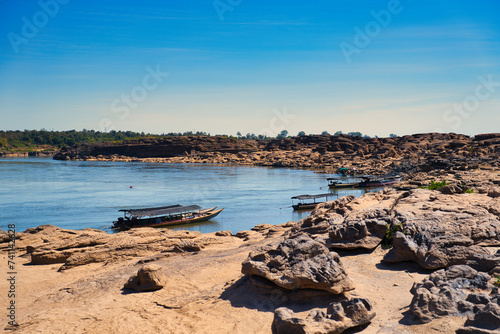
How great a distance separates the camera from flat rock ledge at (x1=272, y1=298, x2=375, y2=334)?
19.6ft

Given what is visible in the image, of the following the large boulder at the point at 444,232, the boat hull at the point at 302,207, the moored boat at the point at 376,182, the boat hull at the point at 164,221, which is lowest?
the boat hull at the point at 164,221

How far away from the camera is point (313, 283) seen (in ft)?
23.9

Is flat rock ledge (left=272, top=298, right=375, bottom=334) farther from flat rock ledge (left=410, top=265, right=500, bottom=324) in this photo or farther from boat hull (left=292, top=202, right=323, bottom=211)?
boat hull (left=292, top=202, right=323, bottom=211)

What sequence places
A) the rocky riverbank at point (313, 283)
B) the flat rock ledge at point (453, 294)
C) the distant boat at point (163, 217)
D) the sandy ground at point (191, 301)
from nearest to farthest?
the flat rock ledge at point (453, 294)
the rocky riverbank at point (313, 283)
the sandy ground at point (191, 301)
the distant boat at point (163, 217)

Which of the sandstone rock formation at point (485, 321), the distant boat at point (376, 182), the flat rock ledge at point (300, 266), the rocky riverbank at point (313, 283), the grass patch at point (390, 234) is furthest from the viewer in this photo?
the distant boat at point (376, 182)

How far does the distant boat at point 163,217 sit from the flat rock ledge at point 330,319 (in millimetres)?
19737

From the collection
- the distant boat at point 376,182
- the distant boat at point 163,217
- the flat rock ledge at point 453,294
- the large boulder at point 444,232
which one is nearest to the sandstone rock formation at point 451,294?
the flat rock ledge at point 453,294

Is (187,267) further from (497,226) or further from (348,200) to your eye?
(497,226)

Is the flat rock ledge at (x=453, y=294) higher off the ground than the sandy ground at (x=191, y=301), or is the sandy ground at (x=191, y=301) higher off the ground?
the flat rock ledge at (x=453, y=294)

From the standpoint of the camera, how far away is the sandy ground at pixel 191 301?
7.00 metres

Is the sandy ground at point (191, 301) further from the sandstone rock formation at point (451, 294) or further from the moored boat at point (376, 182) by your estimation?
the moored boat at point (376, 182)

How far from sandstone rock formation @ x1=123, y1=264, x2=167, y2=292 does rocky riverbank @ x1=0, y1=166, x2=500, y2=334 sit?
0.08 ft

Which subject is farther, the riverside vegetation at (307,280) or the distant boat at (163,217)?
the distant boat at (163,217)

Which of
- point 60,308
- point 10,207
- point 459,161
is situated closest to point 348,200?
point 60,308
